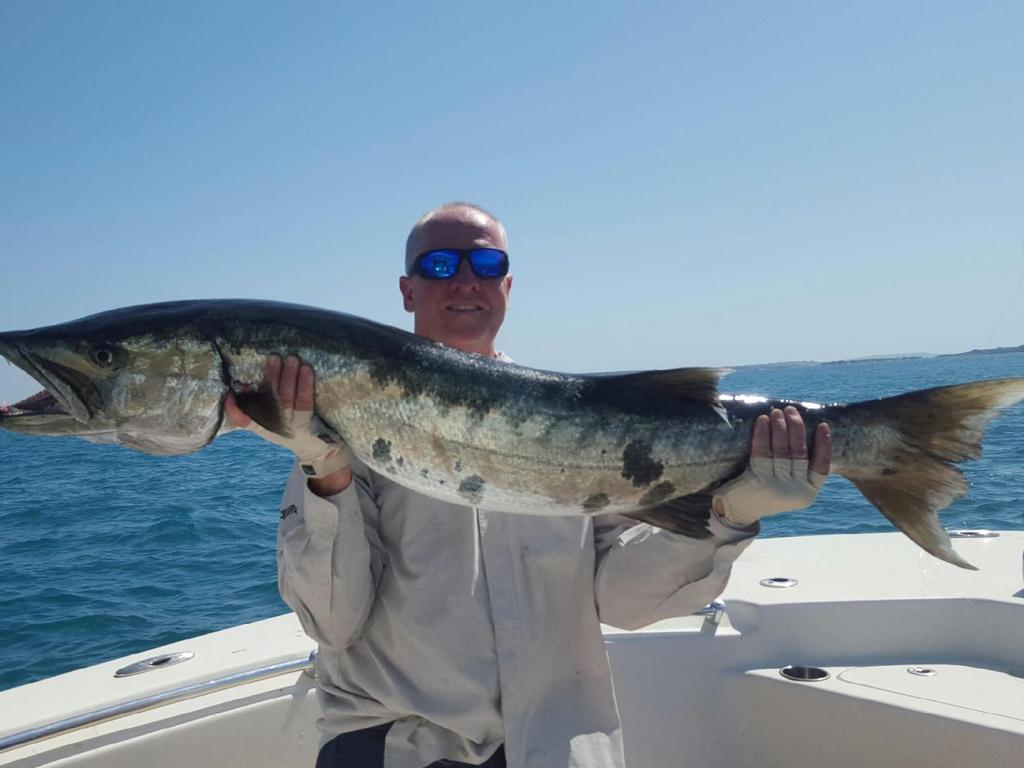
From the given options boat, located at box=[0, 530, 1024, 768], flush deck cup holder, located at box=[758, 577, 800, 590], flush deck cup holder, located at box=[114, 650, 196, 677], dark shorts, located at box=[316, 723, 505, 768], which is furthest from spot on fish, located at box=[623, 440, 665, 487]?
flush deck cup holder, located at box=[114, 650, 196, 677]

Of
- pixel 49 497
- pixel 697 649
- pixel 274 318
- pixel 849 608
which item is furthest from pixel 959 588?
pixel 49 497

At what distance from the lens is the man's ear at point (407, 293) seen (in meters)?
3.76

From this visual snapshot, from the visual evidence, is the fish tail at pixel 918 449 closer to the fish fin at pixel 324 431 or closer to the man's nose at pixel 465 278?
the man's nose at pixel 465 278

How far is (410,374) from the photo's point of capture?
304cm

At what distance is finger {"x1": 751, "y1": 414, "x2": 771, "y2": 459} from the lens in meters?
3.16

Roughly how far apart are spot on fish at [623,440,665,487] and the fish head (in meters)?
1.68

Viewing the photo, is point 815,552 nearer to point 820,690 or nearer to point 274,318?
point 820,690

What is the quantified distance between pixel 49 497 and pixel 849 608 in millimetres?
23257

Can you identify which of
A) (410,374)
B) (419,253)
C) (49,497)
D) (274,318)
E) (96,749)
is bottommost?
(49,497)

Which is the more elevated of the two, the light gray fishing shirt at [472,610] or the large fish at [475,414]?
the large fish at [475,414]

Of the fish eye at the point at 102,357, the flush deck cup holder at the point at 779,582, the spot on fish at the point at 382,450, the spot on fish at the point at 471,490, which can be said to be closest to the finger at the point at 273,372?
the spot on fish at the point at 382,450

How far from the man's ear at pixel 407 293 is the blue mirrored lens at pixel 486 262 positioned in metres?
0.36

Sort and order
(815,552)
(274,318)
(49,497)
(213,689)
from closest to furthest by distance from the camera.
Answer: (274,318) → (213,689) → (815,552) → (49,497)

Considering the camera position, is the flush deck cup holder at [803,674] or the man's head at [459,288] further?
the flush deck cup holder at [803,674]
